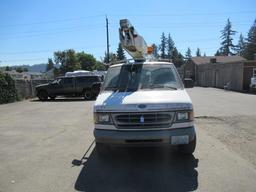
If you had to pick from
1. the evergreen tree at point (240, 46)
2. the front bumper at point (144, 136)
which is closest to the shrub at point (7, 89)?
the front bumper at point (144, 136)

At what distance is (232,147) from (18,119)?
353 inches

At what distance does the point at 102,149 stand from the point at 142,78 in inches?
73.9

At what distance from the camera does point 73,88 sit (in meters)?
22.3

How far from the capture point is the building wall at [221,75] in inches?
1374

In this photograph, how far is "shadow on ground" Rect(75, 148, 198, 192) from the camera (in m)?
4.78

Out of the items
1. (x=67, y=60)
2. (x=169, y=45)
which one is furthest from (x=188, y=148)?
(x=169, y=45)

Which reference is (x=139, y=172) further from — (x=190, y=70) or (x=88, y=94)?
(x=190, y=70)

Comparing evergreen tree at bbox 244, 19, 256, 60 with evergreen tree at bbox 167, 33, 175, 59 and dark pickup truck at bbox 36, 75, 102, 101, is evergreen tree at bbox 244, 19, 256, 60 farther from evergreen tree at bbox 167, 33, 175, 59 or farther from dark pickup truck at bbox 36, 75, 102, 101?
dark pickup truck at bbox 36, 75, 102, 101

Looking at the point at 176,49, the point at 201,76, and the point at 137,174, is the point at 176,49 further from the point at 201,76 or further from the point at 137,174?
the point at 137,174

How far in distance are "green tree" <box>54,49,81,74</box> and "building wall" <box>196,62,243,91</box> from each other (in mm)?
34000

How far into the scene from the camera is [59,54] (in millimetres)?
75250

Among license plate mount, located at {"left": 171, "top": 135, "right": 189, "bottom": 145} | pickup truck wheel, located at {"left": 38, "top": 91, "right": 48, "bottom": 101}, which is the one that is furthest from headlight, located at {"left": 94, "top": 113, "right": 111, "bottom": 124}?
pickup truck wheel, located at {"left": 38, "top": 91, "right": 48, "bottom": 101}

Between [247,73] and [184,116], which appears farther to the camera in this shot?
[247,73]

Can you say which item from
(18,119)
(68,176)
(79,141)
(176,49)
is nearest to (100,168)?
(68,176)
